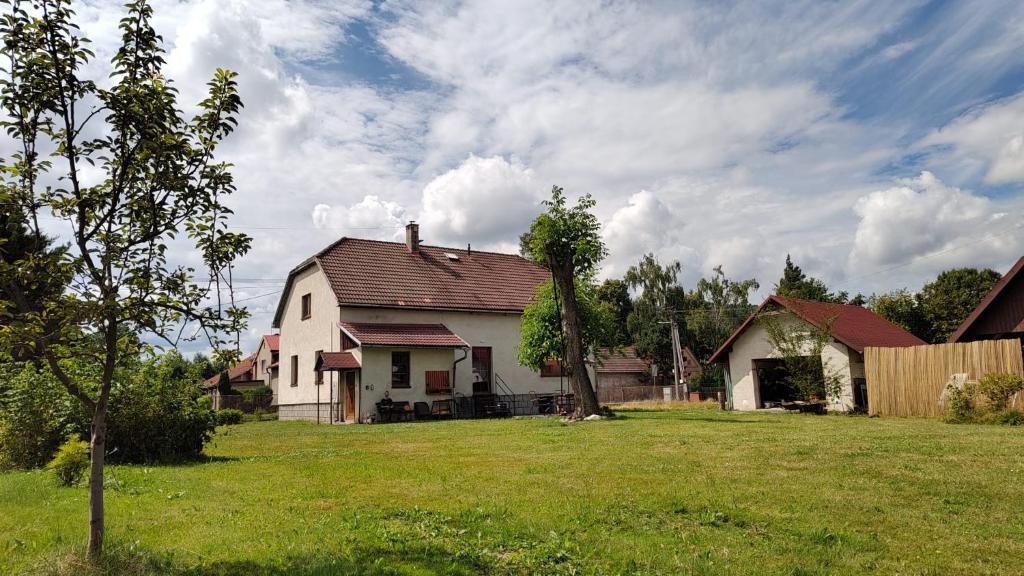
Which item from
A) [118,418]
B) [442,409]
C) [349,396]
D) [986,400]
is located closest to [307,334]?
[349,396]

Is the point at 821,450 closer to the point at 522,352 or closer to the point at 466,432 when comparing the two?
the point at 466,432

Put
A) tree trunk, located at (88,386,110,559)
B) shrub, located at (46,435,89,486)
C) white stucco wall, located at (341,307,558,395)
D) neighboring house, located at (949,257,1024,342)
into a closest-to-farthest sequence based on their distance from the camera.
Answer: tree trunk, located at (88,386,110,559), shrub, located at (46,435,89,486), neighboring house, located at (949,257,1024,342), white stucco wall, located at (341,307,558,395)

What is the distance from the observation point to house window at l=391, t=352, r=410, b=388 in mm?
30359

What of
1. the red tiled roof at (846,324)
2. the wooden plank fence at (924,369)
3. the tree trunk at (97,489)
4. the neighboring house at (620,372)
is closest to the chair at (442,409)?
the red tiled roof at (846,324)

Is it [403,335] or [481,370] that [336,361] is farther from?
[481,370]

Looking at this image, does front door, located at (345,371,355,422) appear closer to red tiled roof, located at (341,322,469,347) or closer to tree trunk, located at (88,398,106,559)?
red tiled roof, located at (341,322,469,347)

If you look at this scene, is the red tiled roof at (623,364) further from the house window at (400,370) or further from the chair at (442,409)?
the house window at (400,370)

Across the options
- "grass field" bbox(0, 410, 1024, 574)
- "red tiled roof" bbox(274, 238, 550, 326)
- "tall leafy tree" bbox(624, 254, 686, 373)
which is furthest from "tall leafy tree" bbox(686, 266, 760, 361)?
"grass field" bbox(0, 410, 1024, 574)

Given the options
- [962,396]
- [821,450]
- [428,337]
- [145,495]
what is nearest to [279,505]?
[145,495]

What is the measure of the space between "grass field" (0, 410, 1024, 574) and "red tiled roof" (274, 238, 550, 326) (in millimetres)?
20285

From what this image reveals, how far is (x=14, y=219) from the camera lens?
17.9 ft

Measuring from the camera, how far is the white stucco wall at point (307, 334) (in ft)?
104

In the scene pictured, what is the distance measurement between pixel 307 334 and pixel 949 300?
37552mm

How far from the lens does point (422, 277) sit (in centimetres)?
3506
